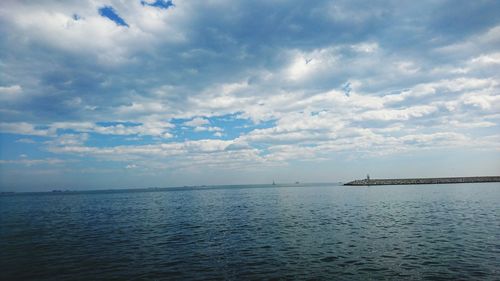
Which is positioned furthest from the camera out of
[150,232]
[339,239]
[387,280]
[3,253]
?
[150,232]

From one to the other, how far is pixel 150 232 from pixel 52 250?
1241 cm

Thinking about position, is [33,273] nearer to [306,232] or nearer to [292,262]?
[292,262]

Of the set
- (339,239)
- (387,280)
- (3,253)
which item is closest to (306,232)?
(339,239)

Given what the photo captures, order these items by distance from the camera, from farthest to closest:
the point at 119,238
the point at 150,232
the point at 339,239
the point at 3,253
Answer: the point at 150,232
the point at 119,238
the point at 339,239
the point at 3,253

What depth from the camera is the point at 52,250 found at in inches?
1233

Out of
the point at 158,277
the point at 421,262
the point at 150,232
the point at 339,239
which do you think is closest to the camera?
the point at 158,277

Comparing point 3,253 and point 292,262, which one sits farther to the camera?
point 3,253

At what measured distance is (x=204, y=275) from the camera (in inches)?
849

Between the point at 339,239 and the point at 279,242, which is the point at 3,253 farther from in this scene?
the point at 339,239

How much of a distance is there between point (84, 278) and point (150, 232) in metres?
20.3

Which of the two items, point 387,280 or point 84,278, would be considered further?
point 84,278

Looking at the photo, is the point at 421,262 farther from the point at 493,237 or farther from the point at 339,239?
the point at 493,237

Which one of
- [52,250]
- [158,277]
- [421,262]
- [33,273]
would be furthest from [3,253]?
[421,262]

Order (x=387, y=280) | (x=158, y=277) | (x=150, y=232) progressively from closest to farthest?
(x=387, y=280)
(x=158, y=277)
(x=150, y=232)
